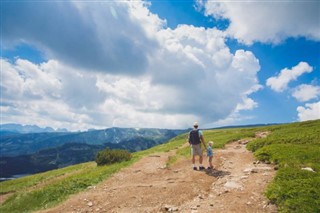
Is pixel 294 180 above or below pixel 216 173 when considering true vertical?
above

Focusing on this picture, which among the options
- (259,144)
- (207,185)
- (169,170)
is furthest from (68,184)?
(259,144)

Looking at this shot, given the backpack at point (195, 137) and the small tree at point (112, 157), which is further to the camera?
the small tree at point (112, 157)

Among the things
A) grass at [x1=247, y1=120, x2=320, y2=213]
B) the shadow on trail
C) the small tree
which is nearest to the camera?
grass at [x1=247, y1=120, x2=320, y2=213]

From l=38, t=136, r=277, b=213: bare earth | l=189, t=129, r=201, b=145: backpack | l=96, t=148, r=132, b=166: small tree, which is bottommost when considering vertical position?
l=38, t=136, r=277, b=213: bare earth

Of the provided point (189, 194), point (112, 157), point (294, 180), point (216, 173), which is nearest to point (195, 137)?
point (216, 173)

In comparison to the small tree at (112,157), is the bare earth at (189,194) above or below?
below

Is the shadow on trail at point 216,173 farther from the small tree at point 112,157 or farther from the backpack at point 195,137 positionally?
the small tree at point 112,157

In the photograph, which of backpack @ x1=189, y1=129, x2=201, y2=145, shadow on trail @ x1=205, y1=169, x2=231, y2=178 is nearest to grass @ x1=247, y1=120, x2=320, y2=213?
shadow on trail @ x1=205, y1=169, x2=231, y2=178

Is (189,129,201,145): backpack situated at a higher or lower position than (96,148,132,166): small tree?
higher

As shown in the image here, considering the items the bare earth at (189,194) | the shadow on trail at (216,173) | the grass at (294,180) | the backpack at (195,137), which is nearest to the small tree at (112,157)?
the bare earth at (189,194)

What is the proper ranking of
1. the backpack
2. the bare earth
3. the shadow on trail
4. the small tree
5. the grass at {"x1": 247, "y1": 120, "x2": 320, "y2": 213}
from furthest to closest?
1. the small tree
2. the backpack
3. the shadow on trail
4. the bare earth
5. the grass at {"x1": 247, "y1": 120, "x2": 320, "y2": 213}

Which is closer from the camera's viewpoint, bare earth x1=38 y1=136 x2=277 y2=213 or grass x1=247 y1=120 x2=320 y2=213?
grass x1=247 y1=120 x2=320 y2=213

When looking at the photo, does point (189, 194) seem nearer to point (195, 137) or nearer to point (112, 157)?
point (195, 137)

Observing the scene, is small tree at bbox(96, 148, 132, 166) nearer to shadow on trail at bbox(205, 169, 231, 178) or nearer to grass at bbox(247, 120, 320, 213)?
shadow on trail at bbox(205, 169, 231, 178)
